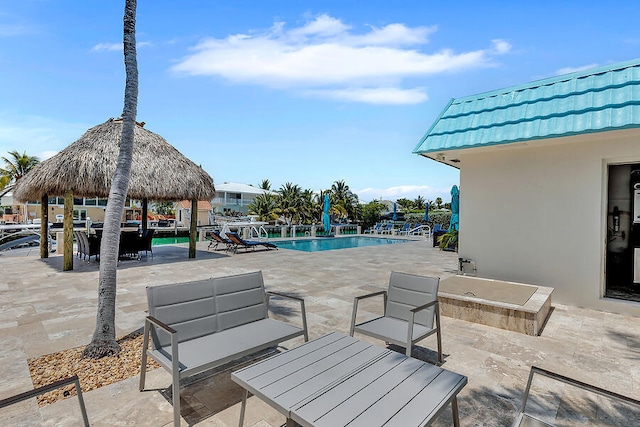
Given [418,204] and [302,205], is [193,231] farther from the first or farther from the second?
[418,204]

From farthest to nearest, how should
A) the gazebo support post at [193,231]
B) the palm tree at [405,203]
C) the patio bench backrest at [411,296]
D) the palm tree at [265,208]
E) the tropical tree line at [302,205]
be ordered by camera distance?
1. the palm tree at [405,203]
2. the tropical tree line at [302,205]
3. the palm tree at [265,208]
4. the gazebo support post at [193,231]
5. the patio bench backrest at [411,296]

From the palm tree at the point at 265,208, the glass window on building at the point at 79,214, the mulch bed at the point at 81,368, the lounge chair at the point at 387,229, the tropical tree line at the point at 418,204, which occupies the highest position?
the tropical tree line at the point at 418,204

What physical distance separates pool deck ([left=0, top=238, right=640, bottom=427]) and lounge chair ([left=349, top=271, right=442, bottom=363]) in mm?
486

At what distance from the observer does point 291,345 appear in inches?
161

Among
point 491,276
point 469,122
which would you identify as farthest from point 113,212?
point 491,276

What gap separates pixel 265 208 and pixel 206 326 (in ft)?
104

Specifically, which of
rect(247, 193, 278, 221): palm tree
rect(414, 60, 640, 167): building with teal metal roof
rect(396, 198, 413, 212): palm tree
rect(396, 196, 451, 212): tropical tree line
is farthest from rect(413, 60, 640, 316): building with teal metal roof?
rect(396, 198, 413, 212): palm tree

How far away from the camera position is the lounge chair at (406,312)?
3.48 meters

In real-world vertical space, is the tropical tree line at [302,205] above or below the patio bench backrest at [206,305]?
above

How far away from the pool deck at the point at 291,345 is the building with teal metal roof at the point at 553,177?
0.93m

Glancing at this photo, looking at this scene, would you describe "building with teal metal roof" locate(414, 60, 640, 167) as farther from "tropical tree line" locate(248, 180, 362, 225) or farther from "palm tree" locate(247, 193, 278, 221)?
"tropical tree line" locate(248, 180, 362, 225)

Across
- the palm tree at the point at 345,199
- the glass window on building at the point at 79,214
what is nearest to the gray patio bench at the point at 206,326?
the palm tree at the point at 345,199

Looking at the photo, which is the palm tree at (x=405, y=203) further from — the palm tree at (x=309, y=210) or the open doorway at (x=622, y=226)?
the open doorway at (x=622, y=226)

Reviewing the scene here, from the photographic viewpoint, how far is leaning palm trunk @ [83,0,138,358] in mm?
3736
